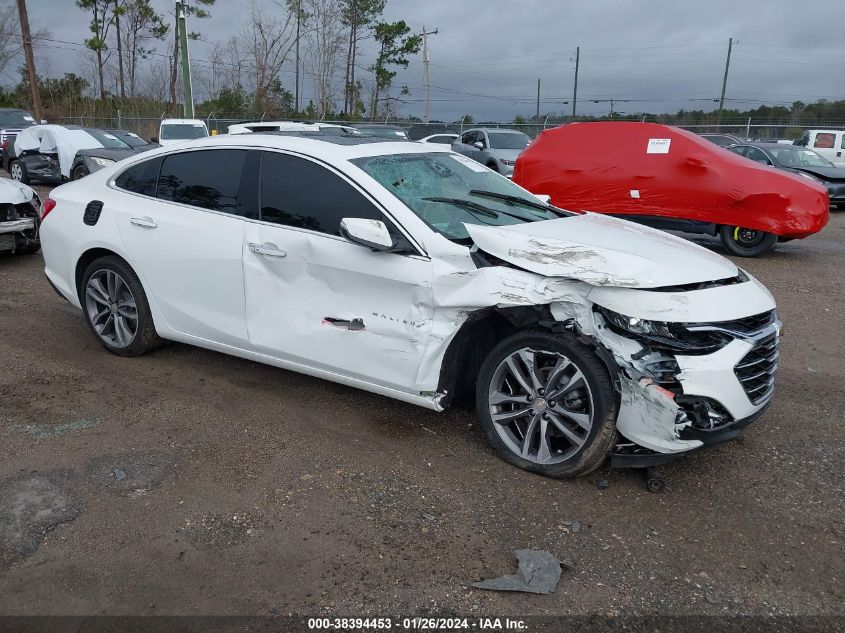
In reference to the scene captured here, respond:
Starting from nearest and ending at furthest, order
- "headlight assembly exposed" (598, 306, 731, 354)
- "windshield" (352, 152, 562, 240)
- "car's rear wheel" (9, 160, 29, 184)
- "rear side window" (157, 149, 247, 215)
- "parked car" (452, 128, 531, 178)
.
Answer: "headlight assembly exposed" (598, 306, 731, 354), "windshield" (352, 152, 562, 240), "rear side window" (157, 149, 247, 215), "car's rear wheel" (9, 160, 29, 184), "parked car" (452, 128, 531, 178)

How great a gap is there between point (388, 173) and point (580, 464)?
1.96 metres

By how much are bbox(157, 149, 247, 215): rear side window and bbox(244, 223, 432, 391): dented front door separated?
1.09 feet

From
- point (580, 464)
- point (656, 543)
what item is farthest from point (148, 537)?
point (656, 543)

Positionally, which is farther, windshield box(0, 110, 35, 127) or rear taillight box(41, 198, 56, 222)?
windshield box(0, 110, 35, 127)

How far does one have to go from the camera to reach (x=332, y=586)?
2.74 m

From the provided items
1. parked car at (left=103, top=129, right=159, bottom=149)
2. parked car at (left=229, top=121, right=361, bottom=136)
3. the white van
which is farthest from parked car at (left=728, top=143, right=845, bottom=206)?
parked car at (left=103, top=129, right=159, bottom=149)

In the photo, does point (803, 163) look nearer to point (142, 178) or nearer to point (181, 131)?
point (142, 178)

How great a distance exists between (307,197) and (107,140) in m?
14.2

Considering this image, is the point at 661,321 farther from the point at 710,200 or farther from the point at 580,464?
the point at 710,200

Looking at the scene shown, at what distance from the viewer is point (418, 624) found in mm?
2553

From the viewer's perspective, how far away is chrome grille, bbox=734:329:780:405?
128 inches

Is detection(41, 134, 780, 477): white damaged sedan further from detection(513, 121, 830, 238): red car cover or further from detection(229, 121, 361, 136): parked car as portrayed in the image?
detection(513, 121, 830, 238): red car cover

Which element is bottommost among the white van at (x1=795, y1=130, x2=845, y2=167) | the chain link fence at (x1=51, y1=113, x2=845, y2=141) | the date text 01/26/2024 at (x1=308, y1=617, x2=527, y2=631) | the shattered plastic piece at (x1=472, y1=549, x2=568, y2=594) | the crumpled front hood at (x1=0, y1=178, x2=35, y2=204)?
the date text 01/26/2024 at (x1=308, y1=617, x2=527, y2=631)

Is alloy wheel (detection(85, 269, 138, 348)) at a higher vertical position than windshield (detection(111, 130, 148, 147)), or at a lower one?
lower
